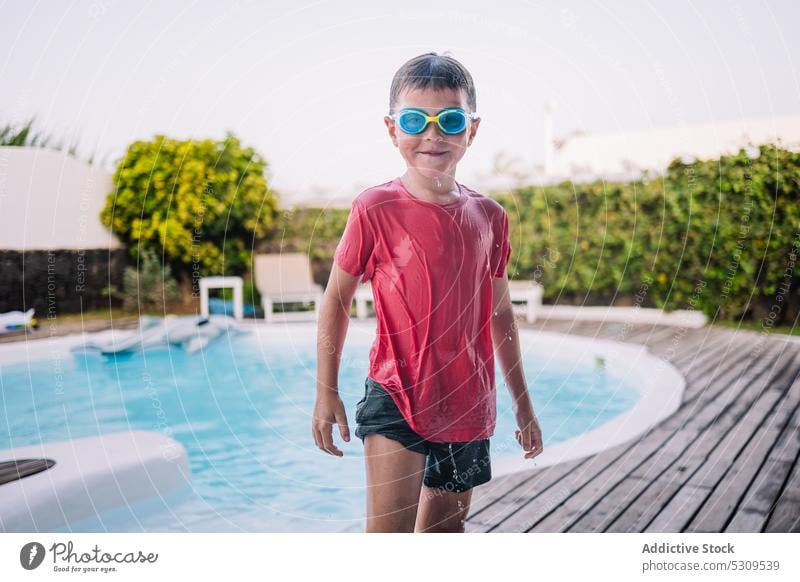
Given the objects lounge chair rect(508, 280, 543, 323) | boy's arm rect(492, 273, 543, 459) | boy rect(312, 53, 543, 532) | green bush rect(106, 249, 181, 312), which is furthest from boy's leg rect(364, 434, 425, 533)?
lounge chair rect(508, 280, 543, 323)

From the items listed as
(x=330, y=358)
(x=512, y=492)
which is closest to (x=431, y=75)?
(x=330, y=358)

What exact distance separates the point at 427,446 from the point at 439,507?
16 cm

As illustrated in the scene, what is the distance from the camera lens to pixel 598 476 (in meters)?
2.41

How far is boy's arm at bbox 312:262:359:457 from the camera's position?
4.58 ft

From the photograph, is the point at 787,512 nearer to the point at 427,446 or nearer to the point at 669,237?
the point at 427,446

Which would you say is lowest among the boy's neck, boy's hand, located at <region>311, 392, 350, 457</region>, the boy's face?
boy's hand, located at <region>311, 392, 350, 457</region>

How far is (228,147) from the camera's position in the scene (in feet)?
12.4

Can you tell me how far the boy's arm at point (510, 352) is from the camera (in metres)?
1.55

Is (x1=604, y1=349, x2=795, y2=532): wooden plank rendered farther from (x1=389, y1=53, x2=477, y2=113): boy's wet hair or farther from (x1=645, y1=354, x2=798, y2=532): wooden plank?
(x1=389, y1=53, x2=477, y2=113): boy's wet hair

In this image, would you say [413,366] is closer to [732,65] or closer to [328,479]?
[328,479]

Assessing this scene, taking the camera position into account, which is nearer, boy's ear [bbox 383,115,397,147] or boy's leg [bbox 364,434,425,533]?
boy's leg [bbox 364,434,425,533]

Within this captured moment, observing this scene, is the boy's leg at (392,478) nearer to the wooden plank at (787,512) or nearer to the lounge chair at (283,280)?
the wooden plank at (787,512)

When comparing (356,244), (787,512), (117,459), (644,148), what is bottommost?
(787,512)
